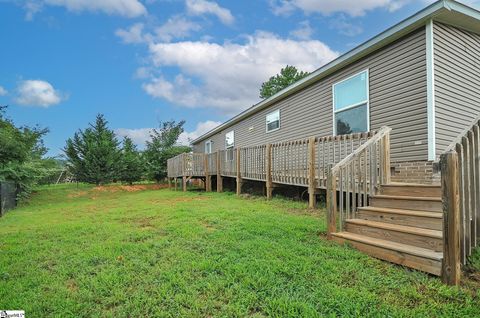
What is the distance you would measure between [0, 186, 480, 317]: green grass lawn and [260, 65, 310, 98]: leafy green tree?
27849 millimetres

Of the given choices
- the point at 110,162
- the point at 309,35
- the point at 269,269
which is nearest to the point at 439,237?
the point at 269,269

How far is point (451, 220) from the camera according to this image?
240cm

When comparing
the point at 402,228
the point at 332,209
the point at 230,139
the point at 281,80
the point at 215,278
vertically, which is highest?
the point at 281,80

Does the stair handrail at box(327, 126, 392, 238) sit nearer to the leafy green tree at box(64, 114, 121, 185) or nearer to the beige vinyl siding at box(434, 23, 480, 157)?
the beige vinyl siding at box(434, 23, 480, 157)

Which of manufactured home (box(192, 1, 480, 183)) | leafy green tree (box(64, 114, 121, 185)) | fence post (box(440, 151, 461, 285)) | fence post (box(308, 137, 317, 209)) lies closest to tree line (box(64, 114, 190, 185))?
leafy green tree (box(64, 114, 121, 185))

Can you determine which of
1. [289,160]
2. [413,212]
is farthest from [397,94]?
[413,212]

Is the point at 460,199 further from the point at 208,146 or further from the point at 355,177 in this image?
the point at 208,146

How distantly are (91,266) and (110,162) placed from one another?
16.9 meters

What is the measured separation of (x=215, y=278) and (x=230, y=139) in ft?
45.0

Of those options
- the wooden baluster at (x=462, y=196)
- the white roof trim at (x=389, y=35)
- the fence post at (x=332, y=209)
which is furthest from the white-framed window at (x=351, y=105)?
the wooden baluster at (x=462, y=196)

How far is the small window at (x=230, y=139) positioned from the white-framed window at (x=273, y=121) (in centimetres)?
419

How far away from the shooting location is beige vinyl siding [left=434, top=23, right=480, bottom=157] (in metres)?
5.41

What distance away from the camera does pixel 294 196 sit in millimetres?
8039

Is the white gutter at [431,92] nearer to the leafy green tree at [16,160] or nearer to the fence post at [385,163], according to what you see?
the fence post at [385,163]
